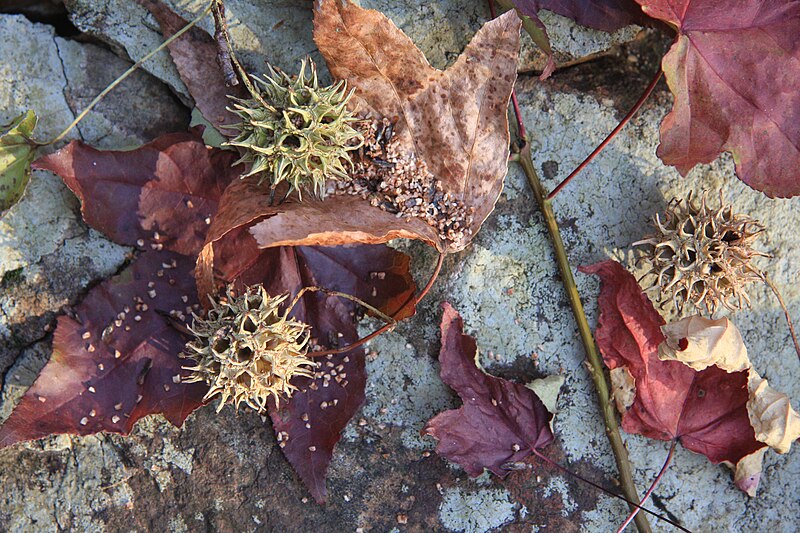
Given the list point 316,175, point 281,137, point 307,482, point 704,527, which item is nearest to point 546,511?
point 704,527

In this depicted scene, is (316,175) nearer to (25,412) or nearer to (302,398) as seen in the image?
(302,398)

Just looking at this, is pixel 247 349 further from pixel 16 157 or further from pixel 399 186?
pixel 16 157

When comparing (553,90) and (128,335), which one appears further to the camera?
(553,90)

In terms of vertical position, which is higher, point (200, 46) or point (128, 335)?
point (200, 46)

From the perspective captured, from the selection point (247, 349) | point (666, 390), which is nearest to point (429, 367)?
point (247, 349)

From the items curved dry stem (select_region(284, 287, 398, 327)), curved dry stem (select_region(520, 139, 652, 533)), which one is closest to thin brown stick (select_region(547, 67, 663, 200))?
curved dry stem (select_region(520, 139, 652, 533))

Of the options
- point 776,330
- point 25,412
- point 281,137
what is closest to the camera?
point 281,137

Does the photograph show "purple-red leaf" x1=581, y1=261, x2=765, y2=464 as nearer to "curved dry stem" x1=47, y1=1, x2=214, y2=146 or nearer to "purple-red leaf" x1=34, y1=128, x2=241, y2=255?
"purple-red leaf" x1=34, y1=128, x2=241, y2=255

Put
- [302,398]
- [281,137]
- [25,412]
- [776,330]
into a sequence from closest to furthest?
[281,137] < [25,412] < [302,398] < [776,330]
